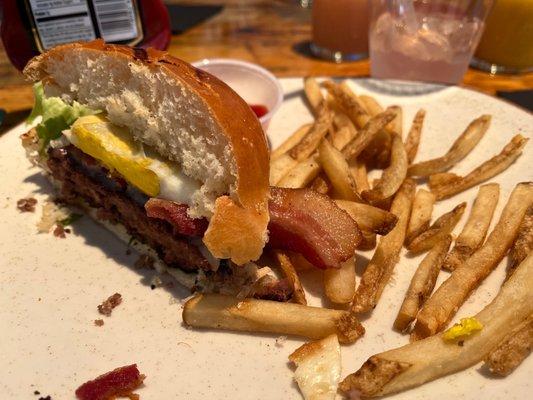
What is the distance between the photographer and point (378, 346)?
6.22 feet

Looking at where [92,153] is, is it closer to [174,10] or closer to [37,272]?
[37,272]

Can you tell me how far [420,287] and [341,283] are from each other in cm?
30

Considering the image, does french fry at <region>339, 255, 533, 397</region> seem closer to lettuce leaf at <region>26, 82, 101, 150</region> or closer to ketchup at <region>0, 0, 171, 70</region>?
lettuce leaf at <region>26, 82, 101, 150</region>

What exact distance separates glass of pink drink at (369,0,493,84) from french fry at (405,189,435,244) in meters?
1.50

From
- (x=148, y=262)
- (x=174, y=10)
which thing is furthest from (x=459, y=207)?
(x=174, y=10)

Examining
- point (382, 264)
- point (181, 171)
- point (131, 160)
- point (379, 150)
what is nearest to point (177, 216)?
point (181, 171)

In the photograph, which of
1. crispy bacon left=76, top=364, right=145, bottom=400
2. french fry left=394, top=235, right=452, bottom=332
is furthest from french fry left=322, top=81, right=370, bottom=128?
crispy bacon left=76, top=364, right=145, bottom=400

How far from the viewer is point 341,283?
197 centimetres

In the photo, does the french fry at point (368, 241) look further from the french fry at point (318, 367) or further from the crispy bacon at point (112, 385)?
the crispy bacon at point (112, 385)

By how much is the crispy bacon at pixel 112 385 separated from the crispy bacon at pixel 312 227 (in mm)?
754

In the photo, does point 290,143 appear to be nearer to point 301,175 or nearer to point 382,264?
point 301,175

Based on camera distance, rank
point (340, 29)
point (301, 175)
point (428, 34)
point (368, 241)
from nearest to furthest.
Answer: point (368, 241) → point (301, 175) → point (428, 34) → point (340, 29)

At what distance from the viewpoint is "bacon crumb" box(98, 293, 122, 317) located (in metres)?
2.05

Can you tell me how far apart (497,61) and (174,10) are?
3.19 m
